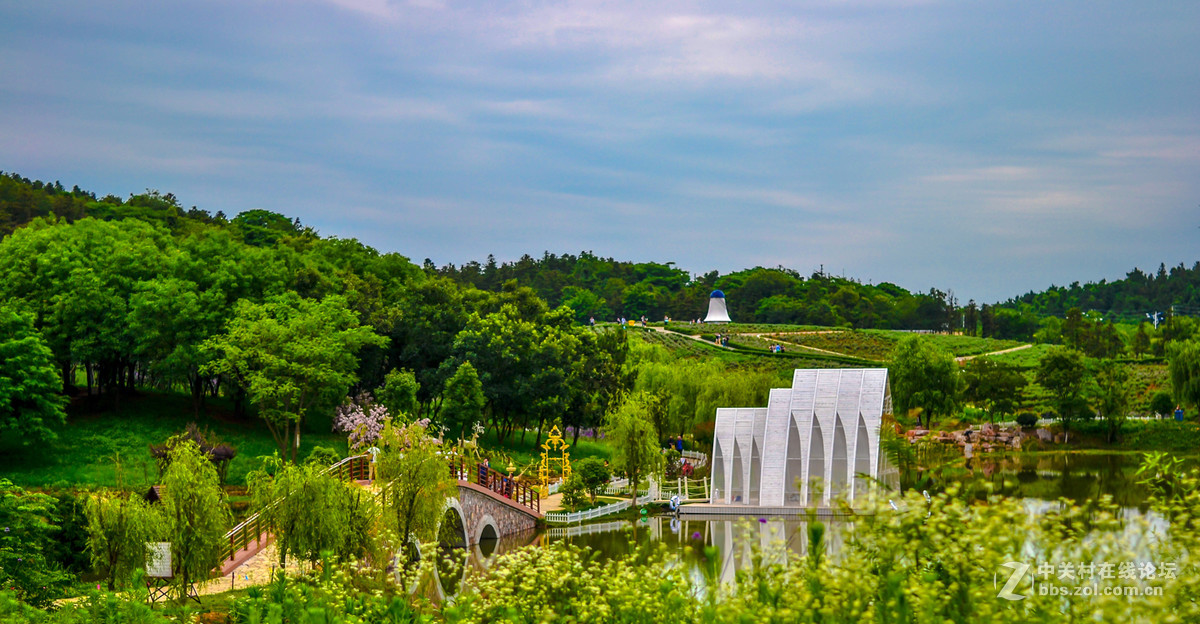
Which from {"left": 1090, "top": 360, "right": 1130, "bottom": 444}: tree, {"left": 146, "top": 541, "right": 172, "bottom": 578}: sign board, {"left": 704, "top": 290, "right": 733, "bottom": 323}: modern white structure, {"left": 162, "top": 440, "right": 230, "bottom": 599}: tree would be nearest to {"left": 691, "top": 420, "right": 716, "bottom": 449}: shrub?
{"left": 1090, "top": 360, "right": 1130, "bottom": 444}: tree

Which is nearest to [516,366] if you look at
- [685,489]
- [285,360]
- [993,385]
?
[685,489]

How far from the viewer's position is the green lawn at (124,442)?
33.8m

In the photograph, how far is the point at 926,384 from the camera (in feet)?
188

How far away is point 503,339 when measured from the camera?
48.4m

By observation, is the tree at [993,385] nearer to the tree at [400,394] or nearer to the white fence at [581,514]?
the white fence at [581,514]

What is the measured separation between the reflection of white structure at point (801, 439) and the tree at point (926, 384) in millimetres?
19478

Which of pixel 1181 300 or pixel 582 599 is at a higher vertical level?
pixel 1181 300

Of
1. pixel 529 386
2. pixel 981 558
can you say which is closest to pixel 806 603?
pixel 981 558

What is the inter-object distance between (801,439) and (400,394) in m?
15.2

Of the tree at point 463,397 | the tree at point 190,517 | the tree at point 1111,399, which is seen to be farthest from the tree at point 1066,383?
the tree at point 190,517

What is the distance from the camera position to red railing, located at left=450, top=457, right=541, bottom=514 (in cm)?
3188

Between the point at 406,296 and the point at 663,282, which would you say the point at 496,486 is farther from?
the point at 663,282

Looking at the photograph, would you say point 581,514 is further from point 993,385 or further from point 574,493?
point 993,385

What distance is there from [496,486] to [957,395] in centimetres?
3060
